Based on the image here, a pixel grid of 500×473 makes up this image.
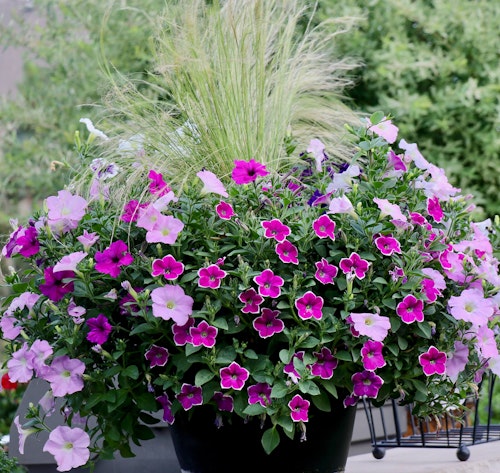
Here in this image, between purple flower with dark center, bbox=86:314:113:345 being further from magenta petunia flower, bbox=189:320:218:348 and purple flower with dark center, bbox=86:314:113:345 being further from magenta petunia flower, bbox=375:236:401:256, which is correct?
magenta petunia flower, bbox=375:236:401:256

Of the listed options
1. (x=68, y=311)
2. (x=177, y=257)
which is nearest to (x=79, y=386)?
(x=68, y=311)

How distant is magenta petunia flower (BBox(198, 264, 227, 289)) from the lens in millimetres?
1262

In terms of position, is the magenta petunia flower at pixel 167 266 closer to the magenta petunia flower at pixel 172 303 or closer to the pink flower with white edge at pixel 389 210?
the magenta petunia flower at pixel 172 303

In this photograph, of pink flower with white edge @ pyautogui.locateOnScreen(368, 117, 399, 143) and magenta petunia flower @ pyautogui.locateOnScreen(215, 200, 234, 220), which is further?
pink flower with white edge @ pyautogui.locateOnScreen(368, 117, 399, 143)

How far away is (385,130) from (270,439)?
633mm

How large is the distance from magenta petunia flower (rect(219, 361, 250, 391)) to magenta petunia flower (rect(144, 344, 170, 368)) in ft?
0.38

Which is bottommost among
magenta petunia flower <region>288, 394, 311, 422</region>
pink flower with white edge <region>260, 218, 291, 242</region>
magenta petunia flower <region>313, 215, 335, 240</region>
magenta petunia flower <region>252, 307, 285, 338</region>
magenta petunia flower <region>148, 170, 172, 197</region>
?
magenta petunia flower <region>288, 394, 311, 422</region>

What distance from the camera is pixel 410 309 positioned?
133 centimetres

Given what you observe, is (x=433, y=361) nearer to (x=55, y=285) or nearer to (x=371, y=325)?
(x=371, y=325)

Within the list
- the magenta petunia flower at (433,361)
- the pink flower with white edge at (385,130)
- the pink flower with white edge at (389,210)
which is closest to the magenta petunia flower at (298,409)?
the magenta petunia flower at (433,361)

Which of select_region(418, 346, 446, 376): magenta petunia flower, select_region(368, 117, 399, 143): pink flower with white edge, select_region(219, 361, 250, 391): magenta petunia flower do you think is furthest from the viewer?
select_region(368, 117, 399, 143): pink flower with white edge

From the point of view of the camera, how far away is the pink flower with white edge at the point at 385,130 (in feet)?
4.97

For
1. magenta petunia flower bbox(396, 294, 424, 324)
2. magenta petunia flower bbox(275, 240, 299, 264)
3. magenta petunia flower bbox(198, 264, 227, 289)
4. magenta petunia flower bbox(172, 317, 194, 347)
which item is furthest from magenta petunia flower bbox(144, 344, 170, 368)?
magenta petunia flower bbox(396, 294, 424, 324)

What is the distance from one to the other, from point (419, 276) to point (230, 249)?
13.1 inches
